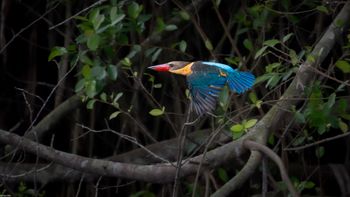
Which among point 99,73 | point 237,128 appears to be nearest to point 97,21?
point 99,73

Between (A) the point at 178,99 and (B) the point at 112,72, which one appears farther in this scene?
(A) the point at 178,99

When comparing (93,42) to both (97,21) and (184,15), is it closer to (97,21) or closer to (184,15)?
(97,21)

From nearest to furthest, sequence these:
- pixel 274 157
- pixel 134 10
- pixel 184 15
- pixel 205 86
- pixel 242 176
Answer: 1. pixel 274 157
2. pixel 242 176
3. pixel 205 86
4. pixel 134 10
5. pixel 184 15

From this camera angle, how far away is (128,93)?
12.7 feet

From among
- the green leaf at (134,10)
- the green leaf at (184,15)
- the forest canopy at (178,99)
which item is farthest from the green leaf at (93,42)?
the green leaf at (184,15)

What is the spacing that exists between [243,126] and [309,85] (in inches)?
11.2

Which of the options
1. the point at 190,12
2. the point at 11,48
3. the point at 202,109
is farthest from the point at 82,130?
the point at 202,109

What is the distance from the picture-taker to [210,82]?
2.72 metres

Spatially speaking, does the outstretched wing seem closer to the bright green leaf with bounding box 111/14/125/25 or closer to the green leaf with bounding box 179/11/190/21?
the bright green leaf with bounding box 111/14/125/25

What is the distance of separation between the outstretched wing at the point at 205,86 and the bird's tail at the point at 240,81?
0.03m

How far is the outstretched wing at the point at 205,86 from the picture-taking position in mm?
2625

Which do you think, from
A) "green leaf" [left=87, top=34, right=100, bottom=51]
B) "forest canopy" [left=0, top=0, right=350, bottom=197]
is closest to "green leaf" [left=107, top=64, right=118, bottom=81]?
"forest canopy" [left=0, top=0, right=350, bottom=197]

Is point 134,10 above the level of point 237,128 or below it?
above

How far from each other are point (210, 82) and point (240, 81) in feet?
0.32
